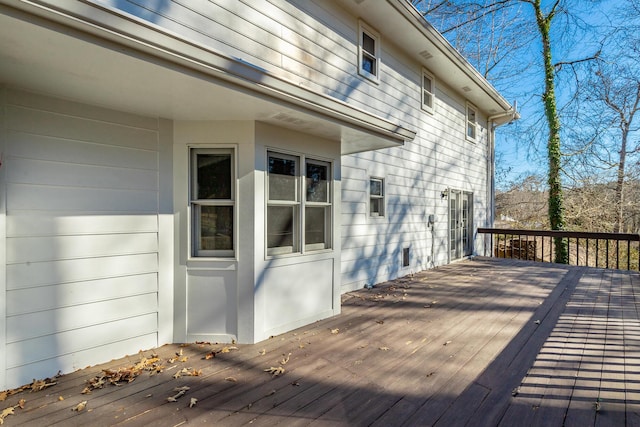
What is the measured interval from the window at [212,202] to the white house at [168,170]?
0.01 meters

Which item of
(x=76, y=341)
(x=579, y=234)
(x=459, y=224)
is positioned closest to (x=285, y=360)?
(x=76, y=341)

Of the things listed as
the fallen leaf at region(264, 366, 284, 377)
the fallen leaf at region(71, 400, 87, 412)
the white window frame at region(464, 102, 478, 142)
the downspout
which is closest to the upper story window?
the white window frame at region(464, 102, 478, 142)

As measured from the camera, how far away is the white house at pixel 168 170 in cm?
201

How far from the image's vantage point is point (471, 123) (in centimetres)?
938

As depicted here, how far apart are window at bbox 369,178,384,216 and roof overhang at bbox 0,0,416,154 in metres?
2.64

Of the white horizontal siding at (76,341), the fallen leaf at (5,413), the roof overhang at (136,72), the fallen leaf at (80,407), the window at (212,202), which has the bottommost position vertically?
the fallen leaf at (80,407)

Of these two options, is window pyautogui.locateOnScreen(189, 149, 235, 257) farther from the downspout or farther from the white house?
the downspout

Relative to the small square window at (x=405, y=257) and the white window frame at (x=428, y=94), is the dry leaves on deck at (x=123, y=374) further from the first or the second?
the white window frame at (x=428, y=94)

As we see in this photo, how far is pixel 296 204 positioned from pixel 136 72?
1.99 m

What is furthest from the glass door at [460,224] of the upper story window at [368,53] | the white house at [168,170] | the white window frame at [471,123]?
the white house at [168,170]

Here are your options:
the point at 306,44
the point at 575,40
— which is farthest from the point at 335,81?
the point at 575,40

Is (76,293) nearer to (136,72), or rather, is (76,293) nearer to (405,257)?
(136,72)

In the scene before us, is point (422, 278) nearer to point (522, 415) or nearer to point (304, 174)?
point (304, 174)

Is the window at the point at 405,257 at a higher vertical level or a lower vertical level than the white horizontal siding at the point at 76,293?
lower
